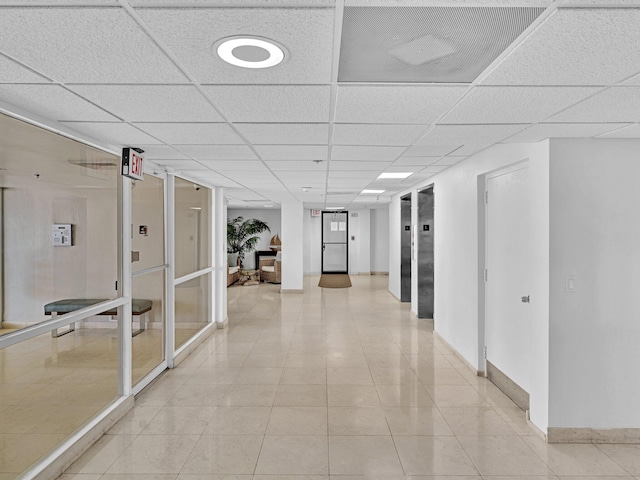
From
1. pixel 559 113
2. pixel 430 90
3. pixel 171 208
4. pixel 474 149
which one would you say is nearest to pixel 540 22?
pixel 430 90

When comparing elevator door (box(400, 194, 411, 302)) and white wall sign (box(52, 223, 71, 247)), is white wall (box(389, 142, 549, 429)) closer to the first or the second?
elevator door (box(400, 194, 411, 302))

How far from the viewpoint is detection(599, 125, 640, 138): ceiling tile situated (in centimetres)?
299

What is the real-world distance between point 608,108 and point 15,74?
3.45 meters

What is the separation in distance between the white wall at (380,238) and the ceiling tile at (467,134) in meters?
11.7

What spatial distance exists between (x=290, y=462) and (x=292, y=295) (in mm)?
7861

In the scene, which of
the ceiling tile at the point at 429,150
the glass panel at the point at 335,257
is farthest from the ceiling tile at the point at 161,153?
the glass panel at the point at 335,257

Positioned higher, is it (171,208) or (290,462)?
(171,208)

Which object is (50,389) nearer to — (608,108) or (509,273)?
(509,273)

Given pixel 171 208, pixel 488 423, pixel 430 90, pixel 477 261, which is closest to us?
pixel 430 90

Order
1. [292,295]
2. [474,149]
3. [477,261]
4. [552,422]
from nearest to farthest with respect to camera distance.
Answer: [552,422]
[474,149]
[477,261]
[292,295]

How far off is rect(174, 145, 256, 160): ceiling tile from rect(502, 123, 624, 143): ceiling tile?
244 centimetres

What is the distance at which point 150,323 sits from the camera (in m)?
5.30

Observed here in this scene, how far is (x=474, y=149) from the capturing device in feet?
13.3

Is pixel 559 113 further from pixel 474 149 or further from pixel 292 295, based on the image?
pixel 292 295
